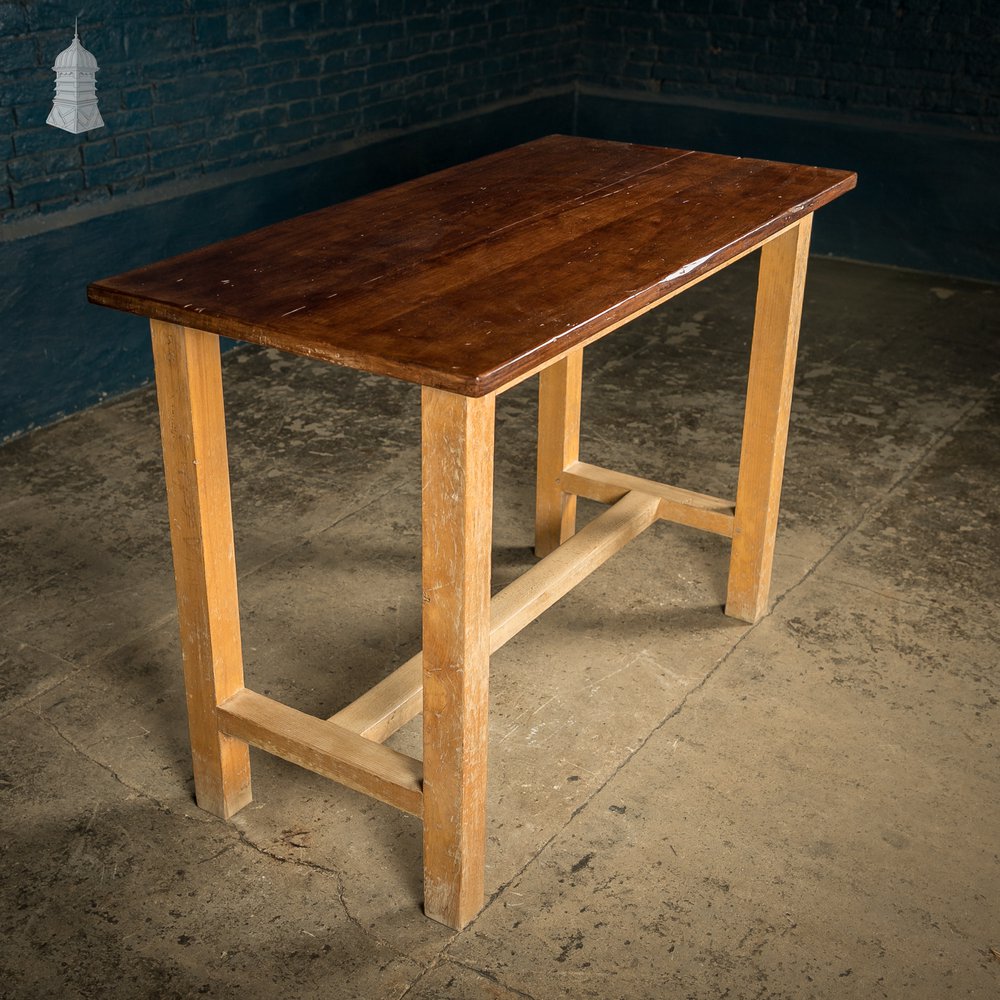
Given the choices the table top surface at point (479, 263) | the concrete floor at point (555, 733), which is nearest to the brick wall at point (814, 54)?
the concrete floor at point (555, 733)

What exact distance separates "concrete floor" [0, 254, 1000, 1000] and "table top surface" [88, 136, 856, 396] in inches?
38.6

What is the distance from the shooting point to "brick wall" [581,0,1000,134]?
17.8 feet

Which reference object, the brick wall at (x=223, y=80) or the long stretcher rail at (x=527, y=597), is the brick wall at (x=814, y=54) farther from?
the long stretcher rail at (x=527, y=597)

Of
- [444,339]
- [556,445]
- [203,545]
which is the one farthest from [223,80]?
[444,339]

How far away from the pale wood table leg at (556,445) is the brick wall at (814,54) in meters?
3.23

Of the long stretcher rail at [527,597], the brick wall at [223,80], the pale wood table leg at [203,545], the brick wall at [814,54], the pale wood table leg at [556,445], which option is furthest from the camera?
the brick wall at [814,54]

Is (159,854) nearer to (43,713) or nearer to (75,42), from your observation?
(43,713)

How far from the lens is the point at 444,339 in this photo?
1.85 metres

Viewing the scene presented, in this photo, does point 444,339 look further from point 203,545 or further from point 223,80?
point 223,80

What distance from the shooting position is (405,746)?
8.68ft

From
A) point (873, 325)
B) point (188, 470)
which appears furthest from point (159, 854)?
point (873, 325)

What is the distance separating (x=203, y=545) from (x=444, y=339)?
0.62 meters

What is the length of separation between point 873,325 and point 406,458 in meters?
2.21

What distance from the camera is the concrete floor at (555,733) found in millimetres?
2109
